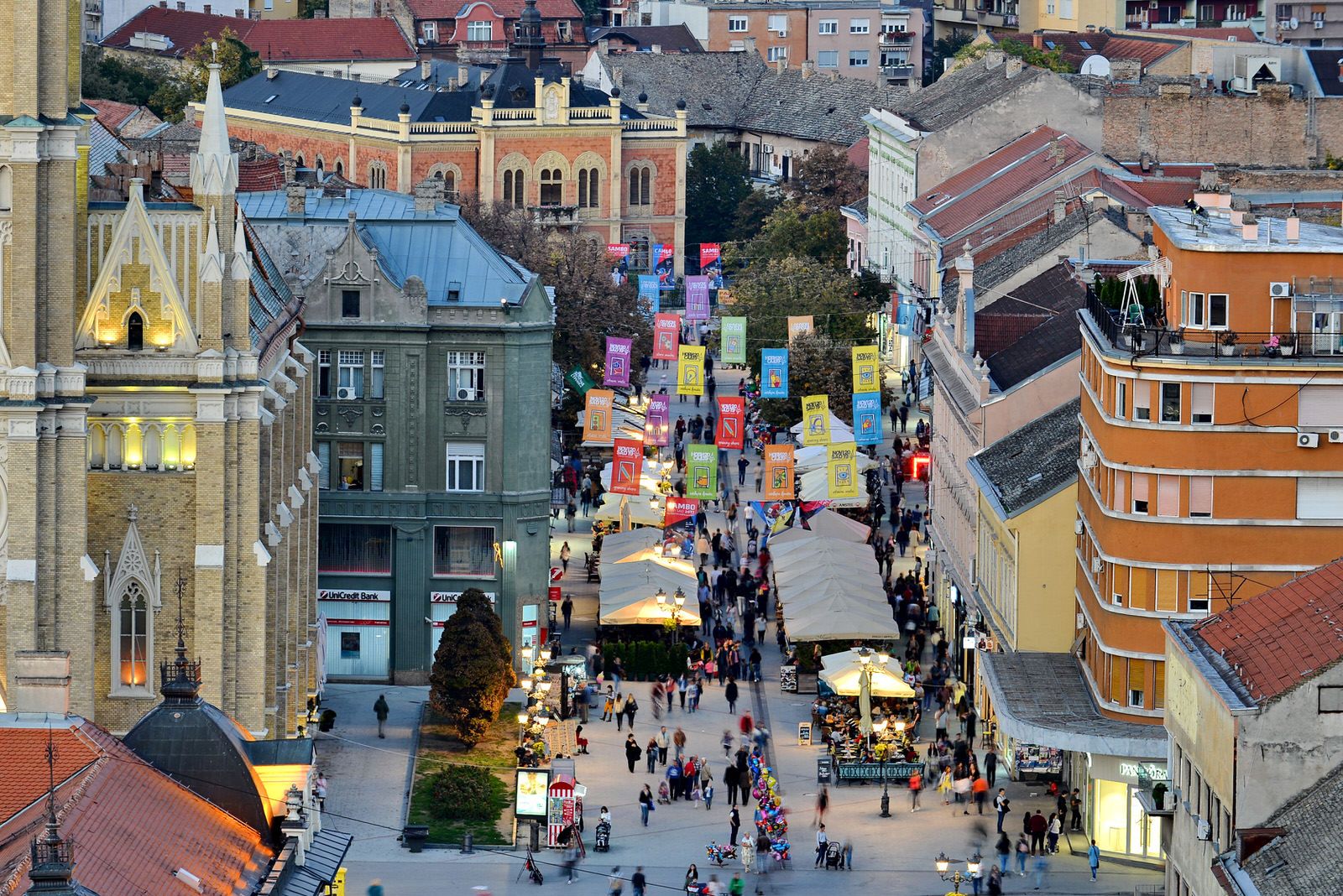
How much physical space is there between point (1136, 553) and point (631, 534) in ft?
96.9

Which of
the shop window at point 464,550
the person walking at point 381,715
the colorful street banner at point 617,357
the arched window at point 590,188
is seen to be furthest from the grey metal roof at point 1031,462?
the arched window at point 590,188

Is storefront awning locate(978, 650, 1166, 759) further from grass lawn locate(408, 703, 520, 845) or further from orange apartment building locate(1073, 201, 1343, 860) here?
grass lawn locate(408, 703, 520, 845)

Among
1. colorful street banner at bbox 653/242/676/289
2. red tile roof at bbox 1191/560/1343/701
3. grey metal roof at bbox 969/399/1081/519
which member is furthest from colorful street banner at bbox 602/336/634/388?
colorful street banner at bbox 653/242/676/289

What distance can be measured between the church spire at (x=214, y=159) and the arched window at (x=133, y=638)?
8.29 meters

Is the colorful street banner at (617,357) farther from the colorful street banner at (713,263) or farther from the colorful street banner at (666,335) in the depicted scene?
the colorful street banner at (713,263)

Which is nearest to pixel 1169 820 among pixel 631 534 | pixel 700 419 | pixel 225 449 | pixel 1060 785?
pixel 1060 785

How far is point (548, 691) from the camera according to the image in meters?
79.6

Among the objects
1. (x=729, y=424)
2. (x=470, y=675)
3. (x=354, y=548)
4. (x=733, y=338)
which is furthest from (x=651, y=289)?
(x=470, y=675)

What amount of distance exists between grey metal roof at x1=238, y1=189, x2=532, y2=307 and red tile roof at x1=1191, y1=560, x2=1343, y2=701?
3226 centimetres

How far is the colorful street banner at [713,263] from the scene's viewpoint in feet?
464

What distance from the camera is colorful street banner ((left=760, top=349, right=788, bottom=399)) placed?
98.4 meters

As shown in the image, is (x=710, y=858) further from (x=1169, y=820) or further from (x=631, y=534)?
(x=631, y=534)

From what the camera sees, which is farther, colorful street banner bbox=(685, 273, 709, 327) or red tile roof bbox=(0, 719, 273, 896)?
colorful street banner bbox=(685, 273, 709, 327)

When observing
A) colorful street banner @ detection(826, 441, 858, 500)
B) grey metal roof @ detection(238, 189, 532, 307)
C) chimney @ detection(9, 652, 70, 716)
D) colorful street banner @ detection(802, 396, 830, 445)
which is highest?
grey metal roof @ detection(238, 189, 532, 307)
